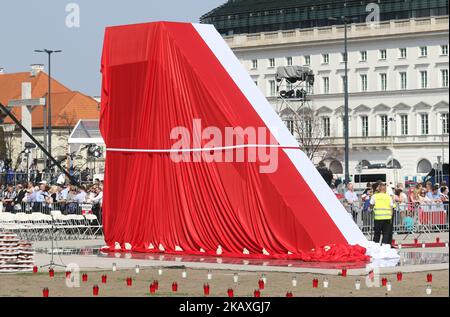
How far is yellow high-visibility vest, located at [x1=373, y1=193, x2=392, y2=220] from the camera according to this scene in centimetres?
2989

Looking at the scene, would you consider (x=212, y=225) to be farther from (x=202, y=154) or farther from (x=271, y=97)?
(x=271, y=97)

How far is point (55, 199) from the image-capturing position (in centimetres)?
4044

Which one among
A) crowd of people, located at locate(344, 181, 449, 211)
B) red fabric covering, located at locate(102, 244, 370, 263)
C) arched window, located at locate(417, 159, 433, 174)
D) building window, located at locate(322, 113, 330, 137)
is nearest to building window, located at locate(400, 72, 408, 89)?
building window, located at locate(322, 113, 330, 137)

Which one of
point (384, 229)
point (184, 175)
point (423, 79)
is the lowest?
point (384, 229)

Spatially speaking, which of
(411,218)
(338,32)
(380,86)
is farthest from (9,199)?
(338,32)

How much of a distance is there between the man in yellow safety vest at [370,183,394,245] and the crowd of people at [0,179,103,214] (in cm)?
999

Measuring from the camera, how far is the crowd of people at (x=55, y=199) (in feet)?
127

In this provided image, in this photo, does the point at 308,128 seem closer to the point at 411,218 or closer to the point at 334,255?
the point at 411,218

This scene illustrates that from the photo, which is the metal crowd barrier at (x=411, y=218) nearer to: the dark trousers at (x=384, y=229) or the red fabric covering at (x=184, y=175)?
the dark trousers at (x=384, y=229)

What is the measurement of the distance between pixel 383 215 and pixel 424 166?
8207 cm

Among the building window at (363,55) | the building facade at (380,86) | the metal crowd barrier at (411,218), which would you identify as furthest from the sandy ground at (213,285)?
the building window at (363,55)

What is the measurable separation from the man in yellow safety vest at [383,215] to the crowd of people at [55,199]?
9.99 m

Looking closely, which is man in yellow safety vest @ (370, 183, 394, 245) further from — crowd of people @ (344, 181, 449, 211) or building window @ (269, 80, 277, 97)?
building window @ (269, 80, 277, 97)
